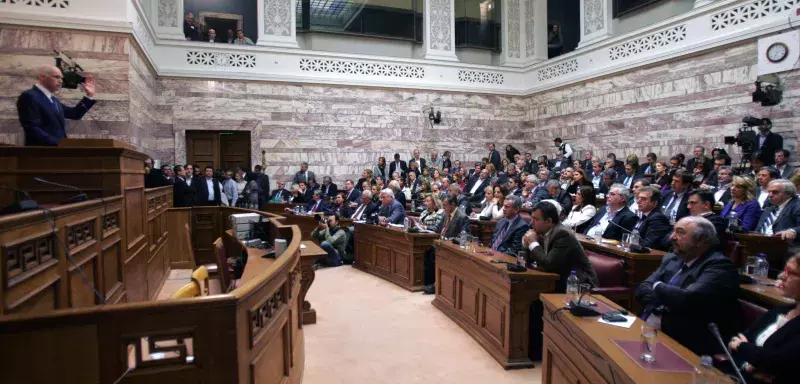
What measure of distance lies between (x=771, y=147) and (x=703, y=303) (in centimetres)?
654

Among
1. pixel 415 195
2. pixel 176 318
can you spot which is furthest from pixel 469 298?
pixel 415 195

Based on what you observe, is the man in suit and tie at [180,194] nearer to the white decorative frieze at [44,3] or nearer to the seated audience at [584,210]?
the white decorative frieze at [44,3]

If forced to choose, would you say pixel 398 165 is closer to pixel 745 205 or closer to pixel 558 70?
pixel 558 70

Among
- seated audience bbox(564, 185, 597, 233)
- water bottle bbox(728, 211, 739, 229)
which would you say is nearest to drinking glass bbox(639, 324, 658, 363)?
water bottle bbox(728, 211, 739, 229)

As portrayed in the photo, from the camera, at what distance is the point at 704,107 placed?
903 centimetres

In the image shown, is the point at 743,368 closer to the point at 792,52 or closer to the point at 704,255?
the point at 704,255

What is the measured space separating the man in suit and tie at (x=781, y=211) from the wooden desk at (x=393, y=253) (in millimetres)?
3506

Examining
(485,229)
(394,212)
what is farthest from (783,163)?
(394,212)

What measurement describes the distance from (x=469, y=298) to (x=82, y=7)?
24.6ft

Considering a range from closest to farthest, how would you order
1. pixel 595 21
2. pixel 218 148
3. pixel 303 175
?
1. pixel 303 175
2. pixel 218 148
3. pixel 595 21

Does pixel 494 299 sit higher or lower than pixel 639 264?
lower

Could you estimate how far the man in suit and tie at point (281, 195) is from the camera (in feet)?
36.2

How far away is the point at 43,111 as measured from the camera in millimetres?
3512

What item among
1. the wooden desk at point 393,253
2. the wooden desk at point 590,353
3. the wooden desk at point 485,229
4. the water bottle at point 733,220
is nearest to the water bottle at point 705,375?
the wooden desk at point 590,353
